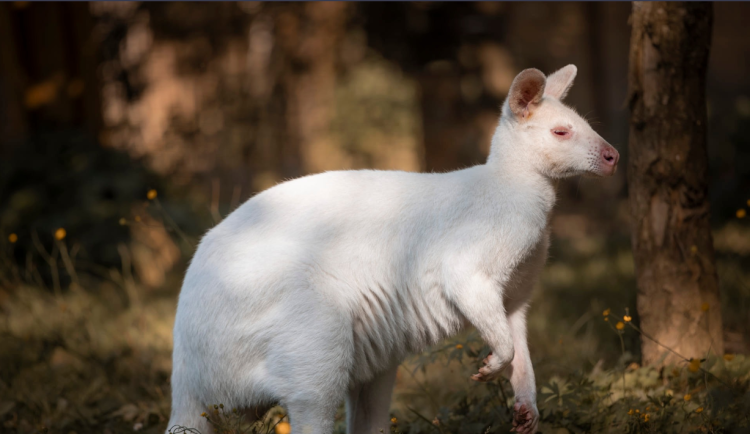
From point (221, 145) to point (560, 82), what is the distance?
929 cm

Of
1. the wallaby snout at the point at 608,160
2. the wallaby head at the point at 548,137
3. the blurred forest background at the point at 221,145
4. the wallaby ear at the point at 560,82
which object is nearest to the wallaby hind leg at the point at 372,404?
the blurred forest background at the point at 221,145

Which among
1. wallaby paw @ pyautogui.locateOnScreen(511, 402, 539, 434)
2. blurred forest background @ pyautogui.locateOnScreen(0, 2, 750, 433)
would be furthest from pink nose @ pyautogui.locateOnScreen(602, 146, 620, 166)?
wallaby paw @ pyautogui.locateOnScreen(511, 402, 539, 434)

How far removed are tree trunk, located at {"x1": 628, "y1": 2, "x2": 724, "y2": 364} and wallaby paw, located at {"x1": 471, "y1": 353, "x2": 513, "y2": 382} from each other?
1.28 metres

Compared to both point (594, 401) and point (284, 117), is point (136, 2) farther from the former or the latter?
point (594, 401)

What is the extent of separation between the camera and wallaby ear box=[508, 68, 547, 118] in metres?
2.96

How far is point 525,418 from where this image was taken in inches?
122

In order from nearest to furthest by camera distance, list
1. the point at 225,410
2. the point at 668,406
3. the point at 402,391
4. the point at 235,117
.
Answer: the point at 225,410 → the point at 668,406 → the point at 402,391 → the point at 235,117

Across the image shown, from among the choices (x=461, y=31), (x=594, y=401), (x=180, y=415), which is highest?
(x=461, y=31)

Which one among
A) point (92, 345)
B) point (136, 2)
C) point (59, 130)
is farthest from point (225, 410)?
point (136, 2)

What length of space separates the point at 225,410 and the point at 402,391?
5.33 ft

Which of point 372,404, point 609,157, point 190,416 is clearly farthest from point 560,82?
point 190,416

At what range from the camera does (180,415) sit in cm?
299

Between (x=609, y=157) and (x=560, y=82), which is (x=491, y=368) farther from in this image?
(x=560, y=82)

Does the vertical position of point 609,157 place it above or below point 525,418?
above
